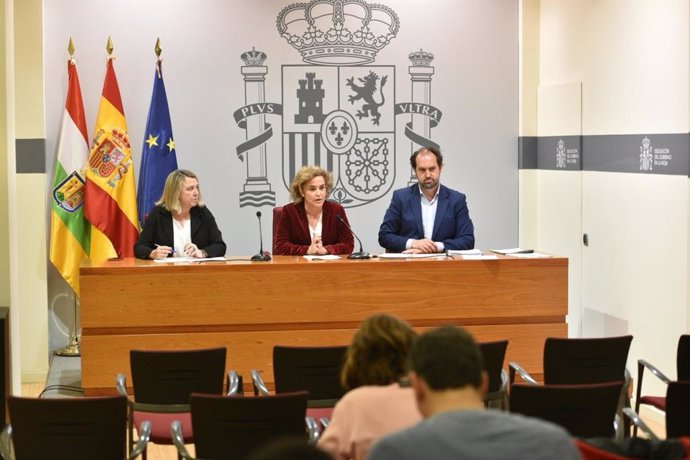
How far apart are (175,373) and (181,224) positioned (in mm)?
2405

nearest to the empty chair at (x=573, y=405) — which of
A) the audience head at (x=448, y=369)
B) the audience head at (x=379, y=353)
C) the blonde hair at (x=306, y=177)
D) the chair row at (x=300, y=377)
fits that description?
the chair row at (x=300, y=377)

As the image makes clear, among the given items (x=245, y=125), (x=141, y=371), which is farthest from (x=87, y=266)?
(x=245, y=125)

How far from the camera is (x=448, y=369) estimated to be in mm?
2656

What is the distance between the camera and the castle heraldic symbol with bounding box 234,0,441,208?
9250mm

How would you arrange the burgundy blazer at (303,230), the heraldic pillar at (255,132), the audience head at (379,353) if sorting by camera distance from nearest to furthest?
the audience head at (379,353) < the burgundy blazer at (303,230) < the heraldic pillar at (255,132)

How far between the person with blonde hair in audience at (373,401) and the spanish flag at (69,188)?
5485 millimetres

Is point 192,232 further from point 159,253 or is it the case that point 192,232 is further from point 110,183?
point 110,183

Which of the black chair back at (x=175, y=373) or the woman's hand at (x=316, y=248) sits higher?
the woman's hand at (x=316, y=248)

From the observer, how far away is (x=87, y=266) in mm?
6668

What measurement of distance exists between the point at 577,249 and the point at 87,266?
4.17 meters

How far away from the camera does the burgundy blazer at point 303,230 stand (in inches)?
297

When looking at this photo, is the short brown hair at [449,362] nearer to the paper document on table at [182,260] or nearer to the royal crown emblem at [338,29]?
the paper document on table at [182,260]

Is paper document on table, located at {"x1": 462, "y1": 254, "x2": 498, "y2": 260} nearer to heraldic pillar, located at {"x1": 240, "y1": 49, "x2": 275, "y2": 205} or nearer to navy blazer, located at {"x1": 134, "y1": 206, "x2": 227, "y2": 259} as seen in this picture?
navy blazer, located at {"x1": 134, "y1": 206, "x2": 227, "y2": 259}

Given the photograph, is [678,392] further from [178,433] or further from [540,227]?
[540,227]
